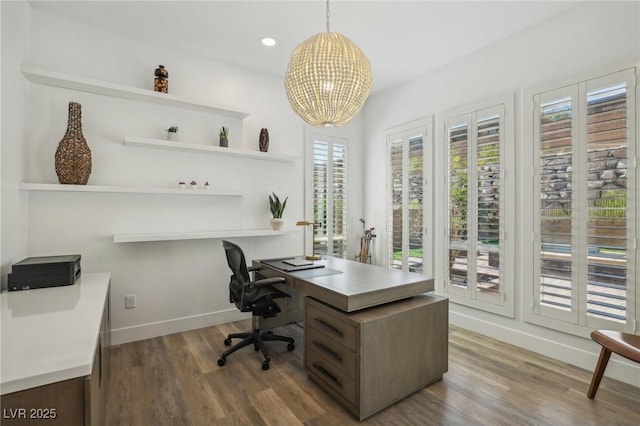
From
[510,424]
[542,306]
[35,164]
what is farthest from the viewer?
[542,306]

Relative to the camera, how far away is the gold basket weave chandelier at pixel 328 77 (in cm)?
182

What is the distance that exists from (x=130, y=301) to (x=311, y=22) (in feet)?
9.86

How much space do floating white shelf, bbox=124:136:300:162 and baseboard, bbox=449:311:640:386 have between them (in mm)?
2606

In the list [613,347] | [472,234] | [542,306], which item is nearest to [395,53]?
[472,234]

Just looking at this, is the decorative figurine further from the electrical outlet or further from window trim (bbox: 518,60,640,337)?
window trim (bbox: 518,60,640,337)

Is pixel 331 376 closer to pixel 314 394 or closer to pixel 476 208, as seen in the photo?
pixel 314 394

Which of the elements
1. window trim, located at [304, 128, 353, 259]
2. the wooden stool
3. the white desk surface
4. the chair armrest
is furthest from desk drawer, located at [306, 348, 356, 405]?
window trim, located at [304, 128, 353, 259]

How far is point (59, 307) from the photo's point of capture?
151cm

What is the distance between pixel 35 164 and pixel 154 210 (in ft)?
3.04

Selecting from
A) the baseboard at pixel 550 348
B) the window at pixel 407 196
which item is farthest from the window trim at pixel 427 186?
the baseboard at pixel 550 348

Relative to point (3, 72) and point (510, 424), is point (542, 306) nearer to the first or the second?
point (510, 424)

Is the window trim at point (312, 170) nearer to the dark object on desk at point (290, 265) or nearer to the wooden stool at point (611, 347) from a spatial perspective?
the dark object on desk at point (290, 265)

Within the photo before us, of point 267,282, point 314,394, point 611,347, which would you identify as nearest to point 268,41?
point 267,282

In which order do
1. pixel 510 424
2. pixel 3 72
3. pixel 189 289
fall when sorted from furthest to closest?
1. pixel 189 289
2. pixel 3 72
3. pixel 510 424
